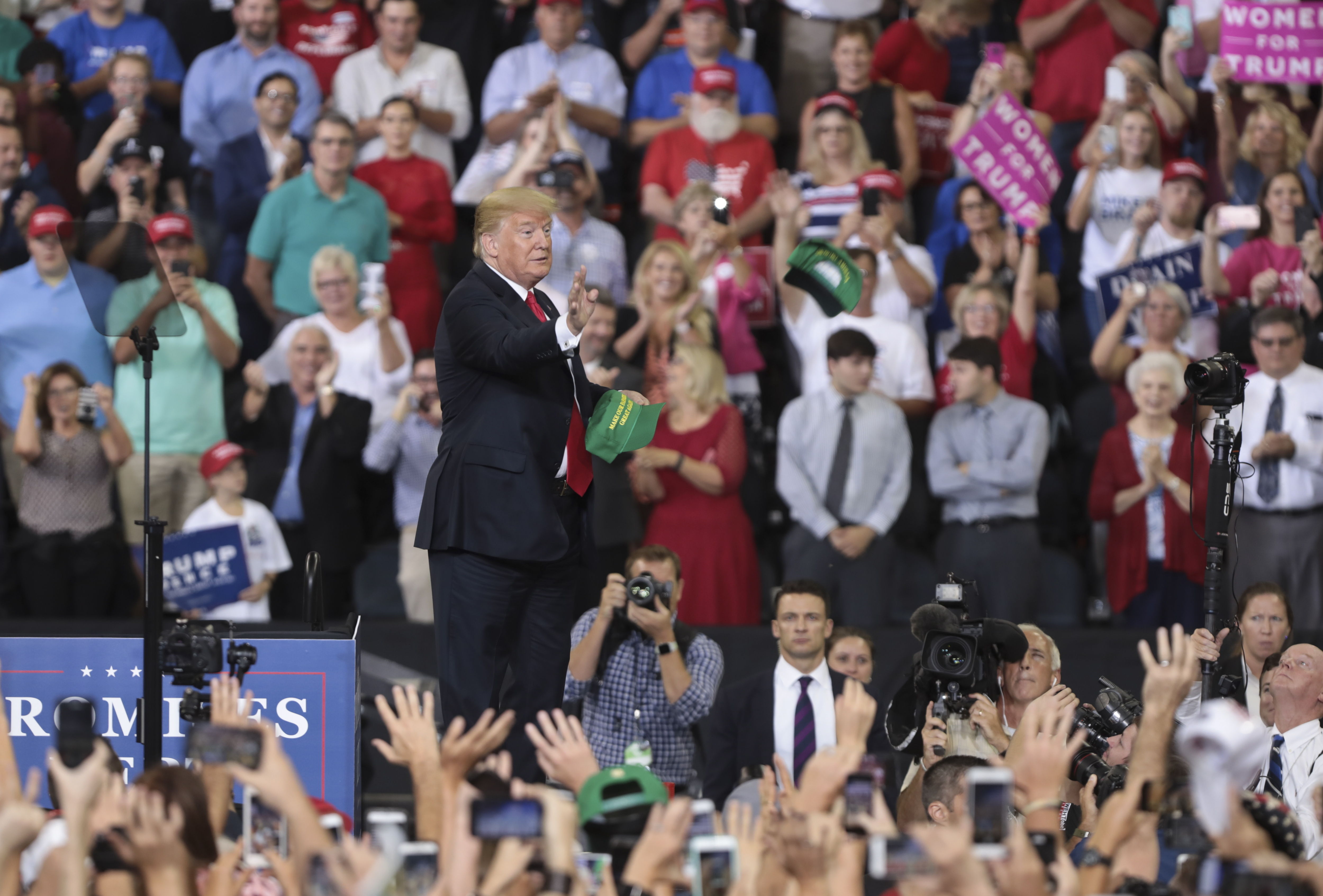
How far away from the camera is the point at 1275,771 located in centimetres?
532

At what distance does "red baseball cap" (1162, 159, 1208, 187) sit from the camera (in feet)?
27.8

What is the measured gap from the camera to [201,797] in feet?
11.1

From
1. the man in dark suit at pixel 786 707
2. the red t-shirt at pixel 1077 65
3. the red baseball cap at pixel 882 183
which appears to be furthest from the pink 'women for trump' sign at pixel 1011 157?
the man in dark suit at pixel 786 707

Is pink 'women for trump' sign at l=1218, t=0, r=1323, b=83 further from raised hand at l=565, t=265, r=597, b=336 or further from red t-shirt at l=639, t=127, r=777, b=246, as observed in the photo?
raised hand at l=565, t=265, r=597, b=336

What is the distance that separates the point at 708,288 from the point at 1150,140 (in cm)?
245

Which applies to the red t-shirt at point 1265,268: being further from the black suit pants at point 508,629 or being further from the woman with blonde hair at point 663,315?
the black suit pants at point 508,629

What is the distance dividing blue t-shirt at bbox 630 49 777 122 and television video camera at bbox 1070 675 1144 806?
4661mm

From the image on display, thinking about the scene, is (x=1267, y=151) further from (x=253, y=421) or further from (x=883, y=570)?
(x=253, y=421)

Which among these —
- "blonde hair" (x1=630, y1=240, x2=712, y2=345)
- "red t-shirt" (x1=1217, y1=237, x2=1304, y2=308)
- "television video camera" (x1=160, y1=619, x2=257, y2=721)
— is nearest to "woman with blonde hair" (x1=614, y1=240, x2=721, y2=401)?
"blonde hair" (x1=630, y1=240, x2=712, y2=345)

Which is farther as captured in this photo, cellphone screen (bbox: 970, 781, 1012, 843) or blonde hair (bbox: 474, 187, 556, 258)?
blonde hair (bbox: 474, 187, 556, 258)

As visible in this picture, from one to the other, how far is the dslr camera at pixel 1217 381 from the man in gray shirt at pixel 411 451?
139 inches

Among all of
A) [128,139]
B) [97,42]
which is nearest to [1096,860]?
[128,139]

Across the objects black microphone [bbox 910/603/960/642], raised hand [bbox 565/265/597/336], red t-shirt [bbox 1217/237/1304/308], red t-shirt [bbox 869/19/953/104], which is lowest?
black microphone [bbox 910/603/960/642]

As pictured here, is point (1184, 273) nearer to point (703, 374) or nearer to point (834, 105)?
point (834, 105)
